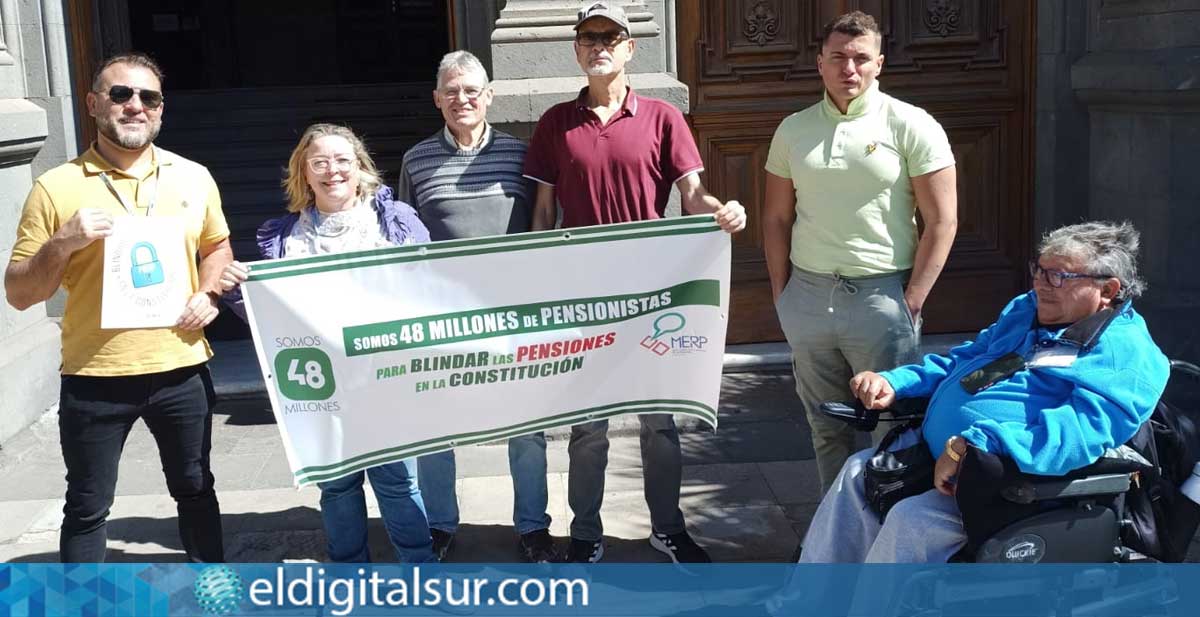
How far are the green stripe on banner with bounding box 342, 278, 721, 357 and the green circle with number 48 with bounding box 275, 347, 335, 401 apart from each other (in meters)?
0.10

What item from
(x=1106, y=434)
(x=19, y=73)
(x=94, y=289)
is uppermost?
(x=19, y=73)

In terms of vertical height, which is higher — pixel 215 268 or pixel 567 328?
pixel 215 268

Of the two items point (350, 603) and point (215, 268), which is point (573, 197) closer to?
point (215, 268)

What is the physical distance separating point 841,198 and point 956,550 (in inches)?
52.1

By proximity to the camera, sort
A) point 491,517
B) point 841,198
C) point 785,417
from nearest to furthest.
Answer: point 841,198
point 491,517
point 785,417

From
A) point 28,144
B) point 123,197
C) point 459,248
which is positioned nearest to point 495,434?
point 459,248

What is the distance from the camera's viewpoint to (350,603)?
4.50 meters

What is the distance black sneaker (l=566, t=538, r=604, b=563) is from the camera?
15.9ft

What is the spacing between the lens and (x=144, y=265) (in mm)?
4039

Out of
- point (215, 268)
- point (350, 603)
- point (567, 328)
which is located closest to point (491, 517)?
point (350, 603)

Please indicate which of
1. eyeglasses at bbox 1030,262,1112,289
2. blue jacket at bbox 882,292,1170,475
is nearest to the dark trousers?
blue jacket at bbox 882,292,1170,475

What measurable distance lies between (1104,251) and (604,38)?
183 centimetres

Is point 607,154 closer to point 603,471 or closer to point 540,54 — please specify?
point 603,471

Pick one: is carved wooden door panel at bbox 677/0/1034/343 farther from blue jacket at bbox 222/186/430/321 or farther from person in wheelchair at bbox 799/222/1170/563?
person in wheelchair at bbox 799/222/1170/563
